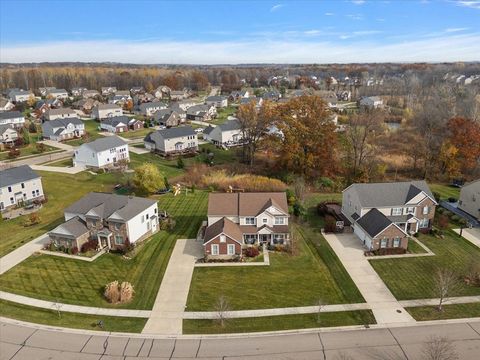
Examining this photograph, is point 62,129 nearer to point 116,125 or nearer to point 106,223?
point 116,125

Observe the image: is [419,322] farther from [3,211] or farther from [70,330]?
[3,211]

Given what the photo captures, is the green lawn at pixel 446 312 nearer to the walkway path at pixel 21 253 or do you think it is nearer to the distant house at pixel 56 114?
the walkway path at pixel 21 253

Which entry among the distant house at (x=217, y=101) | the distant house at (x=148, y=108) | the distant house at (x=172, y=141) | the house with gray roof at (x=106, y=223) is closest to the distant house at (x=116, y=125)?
the distant house at (x=172, y=141)

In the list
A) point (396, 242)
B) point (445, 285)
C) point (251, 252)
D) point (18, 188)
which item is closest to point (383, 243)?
point (396, 242)

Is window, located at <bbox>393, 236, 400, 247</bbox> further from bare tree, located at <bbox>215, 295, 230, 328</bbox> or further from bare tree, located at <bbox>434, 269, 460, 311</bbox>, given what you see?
bare tree, located at <bbox>215, 295, 230, 328</bbox>

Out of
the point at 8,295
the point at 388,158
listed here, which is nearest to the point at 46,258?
the point at 8,295
